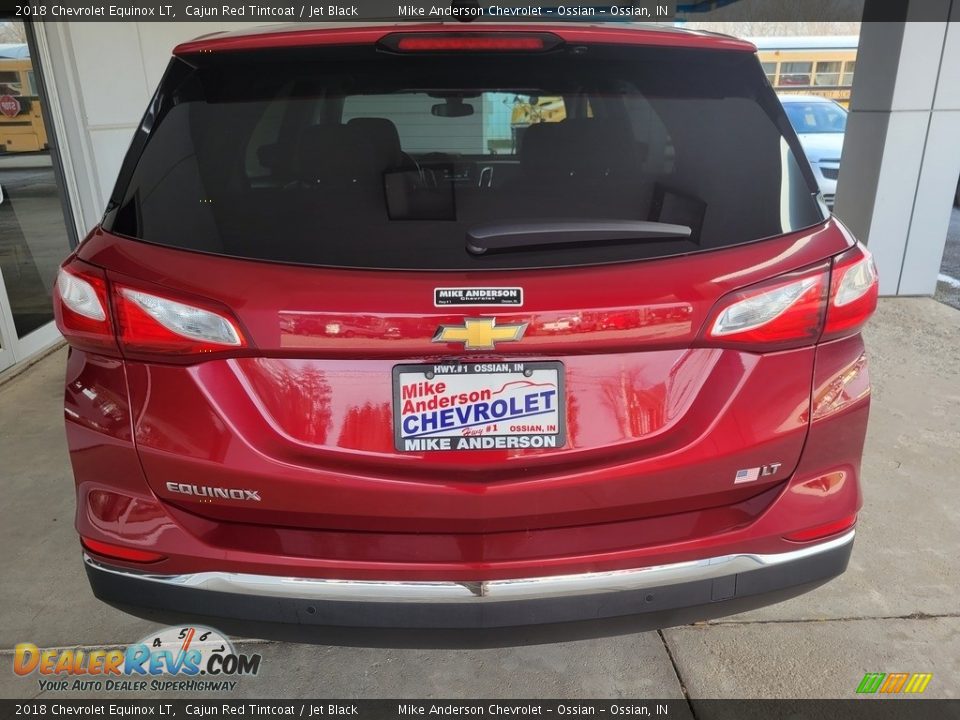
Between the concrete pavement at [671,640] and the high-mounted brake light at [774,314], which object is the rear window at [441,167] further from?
the concrete pavement at [671,640]

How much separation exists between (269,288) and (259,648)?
133 centimetres

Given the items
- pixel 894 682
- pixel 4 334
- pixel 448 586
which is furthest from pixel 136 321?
pixel 4 334

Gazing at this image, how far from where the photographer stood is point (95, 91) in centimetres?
539

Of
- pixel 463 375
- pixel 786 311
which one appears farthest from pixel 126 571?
pixel 786 311

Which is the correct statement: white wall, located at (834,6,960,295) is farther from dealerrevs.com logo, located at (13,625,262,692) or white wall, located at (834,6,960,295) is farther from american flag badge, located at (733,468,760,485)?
dealerrevs.com logo, located at (13,625,262,692)

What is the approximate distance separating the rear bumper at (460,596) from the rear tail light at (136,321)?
0.48m

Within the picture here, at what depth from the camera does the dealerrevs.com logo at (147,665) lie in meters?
2.06

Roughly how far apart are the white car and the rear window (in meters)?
8.59

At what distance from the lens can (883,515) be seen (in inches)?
112

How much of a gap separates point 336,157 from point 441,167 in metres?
0.25

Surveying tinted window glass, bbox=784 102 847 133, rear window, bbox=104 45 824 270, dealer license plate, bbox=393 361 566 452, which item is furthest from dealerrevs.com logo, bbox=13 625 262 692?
tinted window glass, bbox=784 102 847 133

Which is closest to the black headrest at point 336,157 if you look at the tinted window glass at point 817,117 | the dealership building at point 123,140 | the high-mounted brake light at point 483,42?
the high-mounted brake light at point 483,42

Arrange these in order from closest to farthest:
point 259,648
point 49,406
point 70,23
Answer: point 259,648, point 49,406, point 70,23

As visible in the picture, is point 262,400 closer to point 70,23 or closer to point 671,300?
point 671,300
